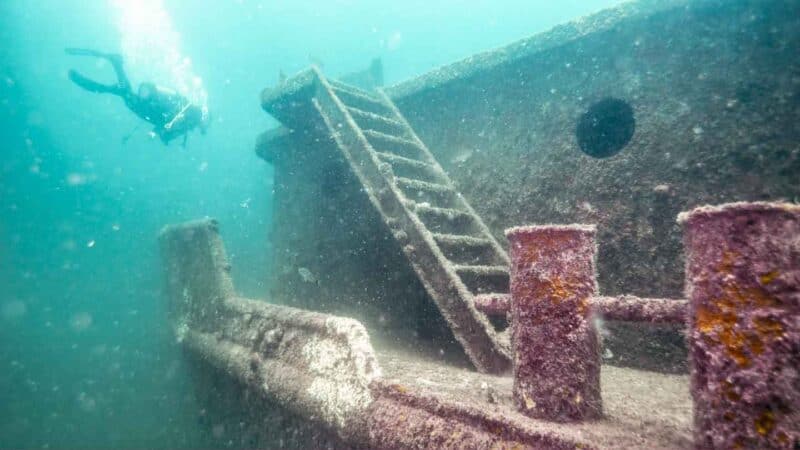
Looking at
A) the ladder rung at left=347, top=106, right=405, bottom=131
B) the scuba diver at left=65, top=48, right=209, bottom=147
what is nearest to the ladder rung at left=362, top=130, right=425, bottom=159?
the ladder rung at left=347, top=106, right=405, bottom=131

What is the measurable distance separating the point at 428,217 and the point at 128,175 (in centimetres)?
5810

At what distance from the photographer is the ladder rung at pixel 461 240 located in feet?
11.8

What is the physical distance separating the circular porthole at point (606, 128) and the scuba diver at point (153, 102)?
33.5 ft

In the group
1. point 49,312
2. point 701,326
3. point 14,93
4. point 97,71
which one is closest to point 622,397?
point 701,326

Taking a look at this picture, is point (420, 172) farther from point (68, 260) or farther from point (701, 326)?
point (68, 260)

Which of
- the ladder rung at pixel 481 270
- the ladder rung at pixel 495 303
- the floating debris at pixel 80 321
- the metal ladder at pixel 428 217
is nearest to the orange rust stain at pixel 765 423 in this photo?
the ladder rung at pixel 495 303

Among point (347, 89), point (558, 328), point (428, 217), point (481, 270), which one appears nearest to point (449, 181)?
point (428, 217)

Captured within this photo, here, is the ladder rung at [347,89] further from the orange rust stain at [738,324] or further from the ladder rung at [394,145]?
the orange rust stain at [738,324]

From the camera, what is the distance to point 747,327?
101cm

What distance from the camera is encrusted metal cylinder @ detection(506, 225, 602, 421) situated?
1.43 meters

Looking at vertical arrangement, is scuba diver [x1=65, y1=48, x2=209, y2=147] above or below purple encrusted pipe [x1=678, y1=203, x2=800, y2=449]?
above

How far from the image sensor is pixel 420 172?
16.0 feet

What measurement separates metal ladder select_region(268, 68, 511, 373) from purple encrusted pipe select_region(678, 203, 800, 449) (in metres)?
1.67

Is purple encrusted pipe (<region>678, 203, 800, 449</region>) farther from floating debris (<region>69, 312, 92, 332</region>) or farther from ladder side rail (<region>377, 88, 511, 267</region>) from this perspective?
floating debris (<region>69, 312, 92, 332</region>)
